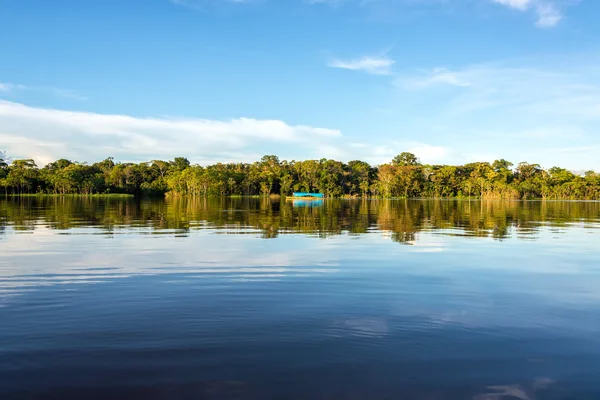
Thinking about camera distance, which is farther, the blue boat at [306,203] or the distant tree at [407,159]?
the distant tree at [407,159]

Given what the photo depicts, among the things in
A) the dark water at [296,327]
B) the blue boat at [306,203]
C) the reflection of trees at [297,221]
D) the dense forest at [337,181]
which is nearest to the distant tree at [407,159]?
the dense forest at [337,181]

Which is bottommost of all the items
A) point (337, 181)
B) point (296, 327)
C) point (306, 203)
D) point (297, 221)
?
point (296, 327)

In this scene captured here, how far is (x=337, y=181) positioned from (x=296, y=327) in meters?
133

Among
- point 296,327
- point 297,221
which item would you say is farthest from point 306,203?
point 296,327

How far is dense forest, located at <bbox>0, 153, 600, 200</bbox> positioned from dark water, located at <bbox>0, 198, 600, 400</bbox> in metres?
121

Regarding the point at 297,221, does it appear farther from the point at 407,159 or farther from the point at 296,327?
the point at 407,159

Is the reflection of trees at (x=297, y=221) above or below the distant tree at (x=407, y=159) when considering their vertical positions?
below

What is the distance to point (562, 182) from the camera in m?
131

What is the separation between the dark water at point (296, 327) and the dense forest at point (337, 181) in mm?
121411

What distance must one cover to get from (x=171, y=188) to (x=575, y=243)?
129760 millimetres

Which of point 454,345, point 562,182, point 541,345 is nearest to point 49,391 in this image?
point 454,345

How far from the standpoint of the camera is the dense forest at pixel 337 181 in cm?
12681

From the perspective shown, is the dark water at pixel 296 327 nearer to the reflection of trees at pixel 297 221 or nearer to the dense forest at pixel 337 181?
the reflection of trees at pixel 297 221

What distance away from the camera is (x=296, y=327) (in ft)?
22.1
